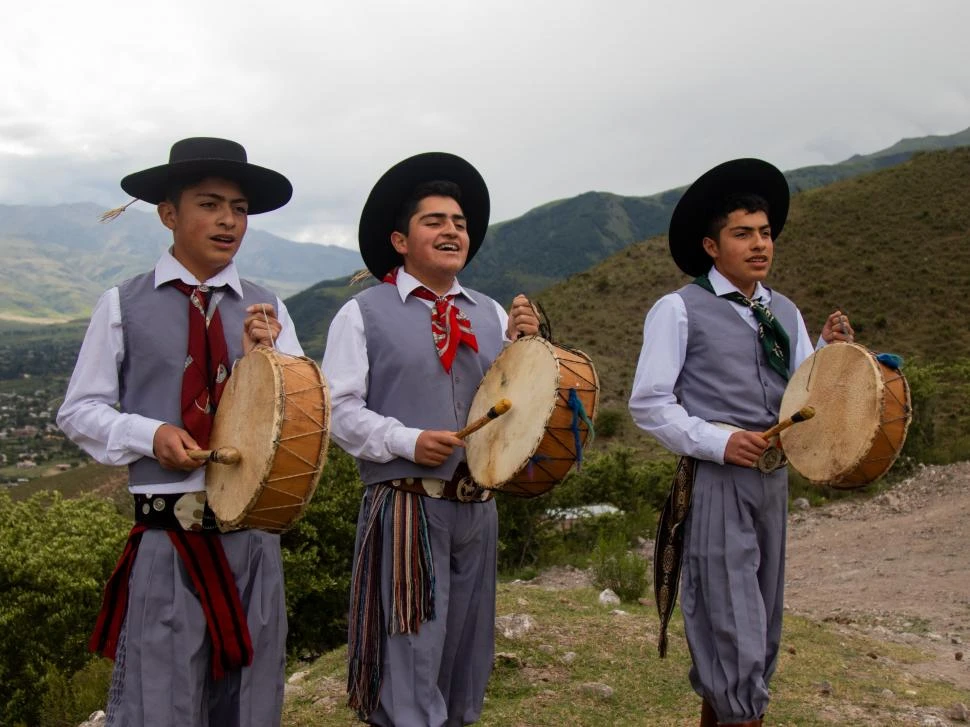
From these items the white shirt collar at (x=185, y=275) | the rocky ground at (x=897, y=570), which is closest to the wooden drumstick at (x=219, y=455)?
the white shirt collar at (x=185, y=275)

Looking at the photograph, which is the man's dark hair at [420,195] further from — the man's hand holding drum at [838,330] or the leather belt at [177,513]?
the man's hand holding drum at [838,330]

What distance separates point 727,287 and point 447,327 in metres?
1.30

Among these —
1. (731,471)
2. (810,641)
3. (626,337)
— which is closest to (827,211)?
(626,337)

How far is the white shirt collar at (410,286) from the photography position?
363cm

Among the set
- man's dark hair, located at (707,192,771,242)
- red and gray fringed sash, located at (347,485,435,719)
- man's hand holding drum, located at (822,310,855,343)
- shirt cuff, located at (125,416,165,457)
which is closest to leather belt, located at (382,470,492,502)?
red and gray fringed sash, located at (347,485,435,719)

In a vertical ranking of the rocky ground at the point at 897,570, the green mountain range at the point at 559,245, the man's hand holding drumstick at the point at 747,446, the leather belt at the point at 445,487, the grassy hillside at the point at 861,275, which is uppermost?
the green mountain range at the point at 559,245

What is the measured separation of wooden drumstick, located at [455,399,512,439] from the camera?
3.15 meters

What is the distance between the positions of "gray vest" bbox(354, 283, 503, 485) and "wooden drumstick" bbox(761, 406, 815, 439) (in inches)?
46.9

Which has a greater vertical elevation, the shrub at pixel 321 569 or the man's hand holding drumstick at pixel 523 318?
the man's hand holding drumstick at pixel 523 318

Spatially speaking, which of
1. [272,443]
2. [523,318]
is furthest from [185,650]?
[523,318]

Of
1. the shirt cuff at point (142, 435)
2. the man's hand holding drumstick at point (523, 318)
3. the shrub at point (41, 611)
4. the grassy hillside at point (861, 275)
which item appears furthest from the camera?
the grassy hillside at point (861, 275)

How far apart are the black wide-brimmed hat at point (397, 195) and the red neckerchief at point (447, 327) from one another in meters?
0.21

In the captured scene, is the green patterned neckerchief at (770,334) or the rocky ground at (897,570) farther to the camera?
the rocky ground at (897,570)

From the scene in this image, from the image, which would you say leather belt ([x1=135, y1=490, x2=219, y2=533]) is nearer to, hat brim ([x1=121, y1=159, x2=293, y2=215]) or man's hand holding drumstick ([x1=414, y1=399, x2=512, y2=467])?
man's hand holding drumstick ([x1=414, y1=399, x2=512, y2=467])
